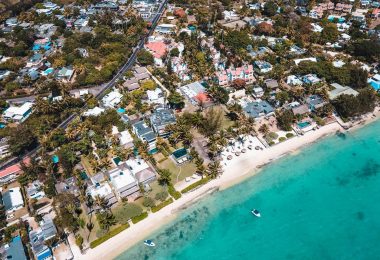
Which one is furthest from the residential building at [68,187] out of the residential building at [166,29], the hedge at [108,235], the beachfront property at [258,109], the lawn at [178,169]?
the residential building at [166,29]

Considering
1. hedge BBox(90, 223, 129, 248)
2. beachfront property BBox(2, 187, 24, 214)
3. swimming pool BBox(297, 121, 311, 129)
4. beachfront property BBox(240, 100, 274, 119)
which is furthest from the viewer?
beachfront property BBox(240, 100, 274, 119)

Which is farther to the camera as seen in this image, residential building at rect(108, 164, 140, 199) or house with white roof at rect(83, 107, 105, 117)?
house with white roof at rect(83, 107, 105, 117)

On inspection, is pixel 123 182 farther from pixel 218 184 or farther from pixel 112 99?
pixel 112 99

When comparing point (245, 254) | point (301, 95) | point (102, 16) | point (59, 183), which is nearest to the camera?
point (245, 254)

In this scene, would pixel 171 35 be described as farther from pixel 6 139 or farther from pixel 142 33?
pixel 6 139

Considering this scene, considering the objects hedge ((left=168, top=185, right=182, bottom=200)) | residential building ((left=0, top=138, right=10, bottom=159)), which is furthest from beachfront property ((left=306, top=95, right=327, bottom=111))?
residential building ((left=0, top=138, right=10, bottom=159))

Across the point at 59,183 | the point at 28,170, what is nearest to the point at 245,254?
the point at 59,183

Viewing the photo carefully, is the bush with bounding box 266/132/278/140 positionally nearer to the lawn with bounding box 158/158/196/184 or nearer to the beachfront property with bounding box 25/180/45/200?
the lawn with bounding box 158/158/196/184
